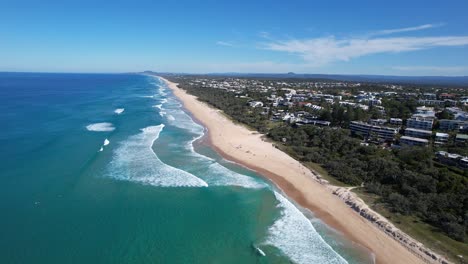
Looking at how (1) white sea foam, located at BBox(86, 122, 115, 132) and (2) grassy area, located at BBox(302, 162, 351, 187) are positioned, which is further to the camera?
Answer: (1) white sea foam, located at BBox(86, 122, 115, 132)

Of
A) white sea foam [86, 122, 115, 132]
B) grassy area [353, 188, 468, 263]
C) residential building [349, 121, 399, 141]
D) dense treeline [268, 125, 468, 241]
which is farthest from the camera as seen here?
white sea foam [86, 122, 115, 132]

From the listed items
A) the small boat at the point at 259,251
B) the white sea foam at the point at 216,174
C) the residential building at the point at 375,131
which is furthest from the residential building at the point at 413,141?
the small boat at the point at 259,251

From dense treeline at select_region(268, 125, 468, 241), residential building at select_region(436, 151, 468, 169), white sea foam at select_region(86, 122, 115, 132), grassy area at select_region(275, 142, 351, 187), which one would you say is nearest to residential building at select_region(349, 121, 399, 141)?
dense treeline at select_region(268, 125, 468, 241)

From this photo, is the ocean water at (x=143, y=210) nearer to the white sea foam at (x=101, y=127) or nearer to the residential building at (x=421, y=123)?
the white sea foam at (x=101, y=127)

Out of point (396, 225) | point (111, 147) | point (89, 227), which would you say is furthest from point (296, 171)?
point (111, 147)

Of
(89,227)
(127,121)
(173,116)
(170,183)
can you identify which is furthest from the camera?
(173,116)

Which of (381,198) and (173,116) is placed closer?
(381,198)

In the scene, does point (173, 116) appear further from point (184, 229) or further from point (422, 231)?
point (422, 231)

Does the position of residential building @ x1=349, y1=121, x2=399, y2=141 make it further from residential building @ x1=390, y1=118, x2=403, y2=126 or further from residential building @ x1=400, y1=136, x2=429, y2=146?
residential building @ x1=390, y1=118, x2=403, y2=126
